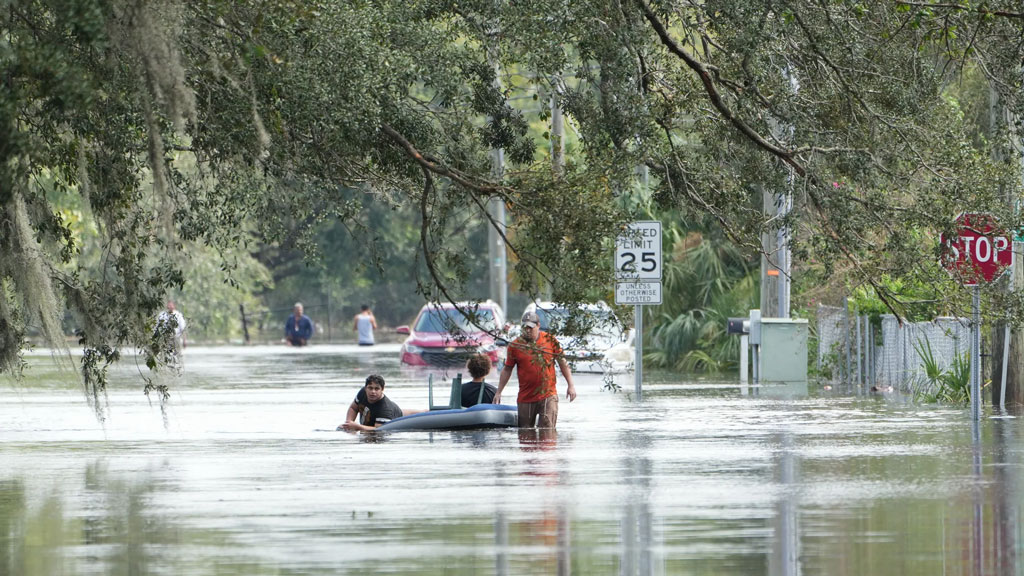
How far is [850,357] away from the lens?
3155 centimetres

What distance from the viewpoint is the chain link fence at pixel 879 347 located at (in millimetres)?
27062

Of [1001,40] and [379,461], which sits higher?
[1001,40]

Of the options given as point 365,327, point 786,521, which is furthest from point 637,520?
point 365,327

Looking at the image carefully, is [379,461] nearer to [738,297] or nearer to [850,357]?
[850,357]

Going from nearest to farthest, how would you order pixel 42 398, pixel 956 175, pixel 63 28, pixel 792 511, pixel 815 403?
pixel 792 511, pixel 63 28, pixel 956 175, pixel 815 403, pixel 42 398

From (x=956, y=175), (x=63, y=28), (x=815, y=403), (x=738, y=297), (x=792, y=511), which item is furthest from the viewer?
(x=738, y=297)

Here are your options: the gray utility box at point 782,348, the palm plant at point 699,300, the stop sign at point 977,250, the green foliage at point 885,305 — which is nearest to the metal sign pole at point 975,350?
the stop sign at point 977,250

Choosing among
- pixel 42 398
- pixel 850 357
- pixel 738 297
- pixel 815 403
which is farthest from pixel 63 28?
pixel 738 297

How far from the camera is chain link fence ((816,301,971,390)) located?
27062 mm

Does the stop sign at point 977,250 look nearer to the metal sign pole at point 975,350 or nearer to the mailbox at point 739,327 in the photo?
the metal sign pole at point 975,350

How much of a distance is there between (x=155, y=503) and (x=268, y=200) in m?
5.03

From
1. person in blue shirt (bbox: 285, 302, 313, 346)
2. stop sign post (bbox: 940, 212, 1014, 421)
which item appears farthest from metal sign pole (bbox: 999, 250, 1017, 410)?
person in blue shirt (bbox: 285, 302, 313, 346)

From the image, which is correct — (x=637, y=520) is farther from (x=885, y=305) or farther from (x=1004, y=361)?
(x=885, y=305)

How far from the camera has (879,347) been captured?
3070 centimetres
